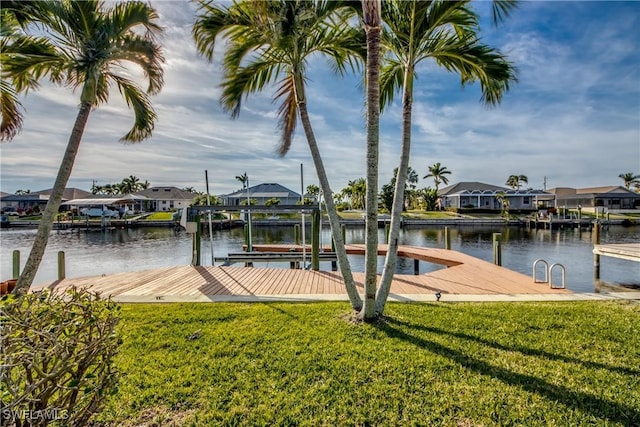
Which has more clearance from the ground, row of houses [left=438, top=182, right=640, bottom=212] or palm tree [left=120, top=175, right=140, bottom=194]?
palm tree [left=120, top=175, right=140, bottom=194]

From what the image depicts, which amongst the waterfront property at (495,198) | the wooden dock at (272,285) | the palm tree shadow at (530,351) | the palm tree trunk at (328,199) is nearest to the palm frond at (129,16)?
the palm tree trunk at (328,199)

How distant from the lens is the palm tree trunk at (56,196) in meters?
4.78

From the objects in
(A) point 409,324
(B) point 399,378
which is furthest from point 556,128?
(B) point 399,378

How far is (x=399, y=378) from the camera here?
3145 millimetres

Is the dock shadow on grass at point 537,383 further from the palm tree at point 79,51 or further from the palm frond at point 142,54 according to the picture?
the palm frond at point 142,54

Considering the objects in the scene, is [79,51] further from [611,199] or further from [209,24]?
[611,199]

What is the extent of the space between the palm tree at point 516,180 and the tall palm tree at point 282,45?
71.8 m

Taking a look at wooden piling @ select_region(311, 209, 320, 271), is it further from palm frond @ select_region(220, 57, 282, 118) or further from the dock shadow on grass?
the dock shadow on grass

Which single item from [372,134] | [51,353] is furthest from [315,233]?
[51,353]

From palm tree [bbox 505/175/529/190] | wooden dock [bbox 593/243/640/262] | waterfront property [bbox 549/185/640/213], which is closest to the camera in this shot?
wooden dock [bbox 593/243/640/262]


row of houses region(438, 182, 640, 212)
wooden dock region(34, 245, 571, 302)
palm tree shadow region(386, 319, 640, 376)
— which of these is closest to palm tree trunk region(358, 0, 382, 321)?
palm tree shadow region(386, 319, 640, 376)

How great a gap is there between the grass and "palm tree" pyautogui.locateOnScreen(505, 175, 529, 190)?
6990cm

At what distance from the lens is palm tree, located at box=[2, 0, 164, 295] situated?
185 inches

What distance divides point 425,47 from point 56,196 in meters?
6.28
